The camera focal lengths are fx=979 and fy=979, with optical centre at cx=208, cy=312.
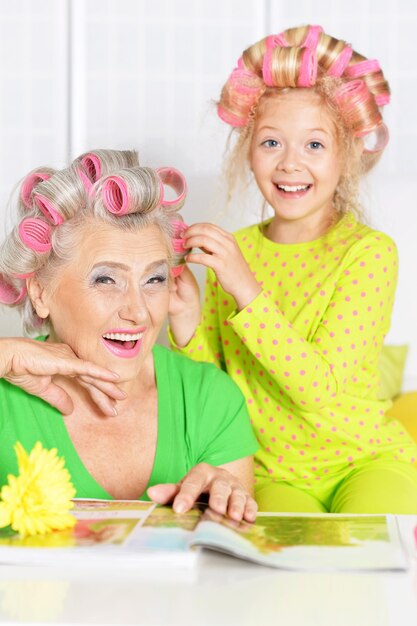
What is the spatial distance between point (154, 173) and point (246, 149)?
1.65ft

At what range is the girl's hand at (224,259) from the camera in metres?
1.87

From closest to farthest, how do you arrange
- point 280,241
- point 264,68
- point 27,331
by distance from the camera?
point 27,331 → point 264,68 → point 280,241

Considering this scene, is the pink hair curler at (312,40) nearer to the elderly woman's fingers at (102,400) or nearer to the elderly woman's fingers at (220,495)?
the elderly woman's fingers at (102,400)

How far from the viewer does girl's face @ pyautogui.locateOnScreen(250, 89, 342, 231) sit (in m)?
2.09

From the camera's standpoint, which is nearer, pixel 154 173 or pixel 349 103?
pixel 154 173

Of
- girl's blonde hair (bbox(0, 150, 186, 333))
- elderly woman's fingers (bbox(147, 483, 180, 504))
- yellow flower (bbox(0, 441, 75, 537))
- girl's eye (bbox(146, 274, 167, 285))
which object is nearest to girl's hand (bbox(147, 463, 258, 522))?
elderly woman's fingers (bbox(147, 483, 180, 504))

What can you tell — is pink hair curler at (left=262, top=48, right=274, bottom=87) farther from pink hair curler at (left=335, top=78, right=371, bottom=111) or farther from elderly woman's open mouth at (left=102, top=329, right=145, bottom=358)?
elderly woman's open mouth at (left=102, top=329, right=145, bottom=358)

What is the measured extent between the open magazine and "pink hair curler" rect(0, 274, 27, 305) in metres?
0.59

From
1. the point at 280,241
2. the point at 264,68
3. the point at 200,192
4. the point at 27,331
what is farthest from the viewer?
the point at 200,192

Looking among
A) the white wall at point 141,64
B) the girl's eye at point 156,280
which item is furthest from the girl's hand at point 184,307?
the white wall at point 141,64

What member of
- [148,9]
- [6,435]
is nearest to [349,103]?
[6,435]

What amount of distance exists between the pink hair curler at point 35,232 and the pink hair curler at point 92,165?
4.7 inches

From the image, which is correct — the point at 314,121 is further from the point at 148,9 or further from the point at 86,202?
the point at 148,9

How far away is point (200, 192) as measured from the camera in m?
2.84
